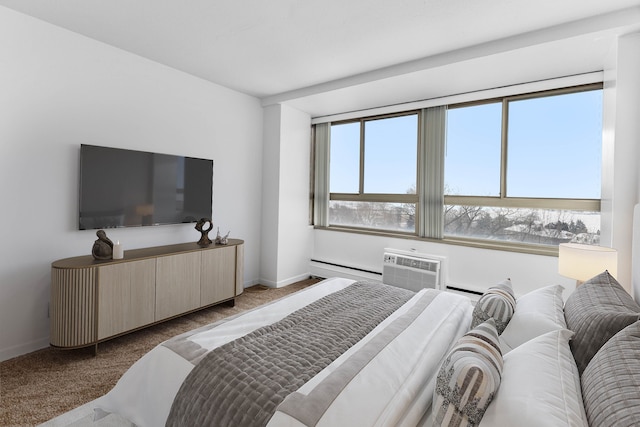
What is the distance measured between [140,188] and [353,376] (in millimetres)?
2870

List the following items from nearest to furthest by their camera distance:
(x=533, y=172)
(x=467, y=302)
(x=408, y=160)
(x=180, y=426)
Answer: (x=180, y=426) < (x=467, y=302) < (x=533, y=172) < (x=408, y=160)

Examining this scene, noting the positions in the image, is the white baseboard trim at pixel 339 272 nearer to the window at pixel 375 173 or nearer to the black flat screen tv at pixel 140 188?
the window at pixel 375 173

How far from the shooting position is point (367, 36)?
8.86 feet

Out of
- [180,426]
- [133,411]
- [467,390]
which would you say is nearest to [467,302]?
[467,390]

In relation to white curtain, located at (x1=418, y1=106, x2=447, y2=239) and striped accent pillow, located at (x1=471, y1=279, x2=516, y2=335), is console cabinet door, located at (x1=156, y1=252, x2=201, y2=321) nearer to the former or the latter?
striped accent pillow, located at (x1=471, y1=279, x2=516, y2=335)

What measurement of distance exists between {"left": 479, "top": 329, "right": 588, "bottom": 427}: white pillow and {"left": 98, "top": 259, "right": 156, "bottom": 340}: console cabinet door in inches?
106

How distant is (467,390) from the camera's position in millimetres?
914

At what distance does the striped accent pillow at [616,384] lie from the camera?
75cm

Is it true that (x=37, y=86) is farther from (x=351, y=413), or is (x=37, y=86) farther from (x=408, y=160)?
(x=408, y=160)

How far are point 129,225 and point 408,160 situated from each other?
3.41 metres

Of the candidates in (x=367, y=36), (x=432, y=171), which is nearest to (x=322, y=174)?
(x=432, y=171)

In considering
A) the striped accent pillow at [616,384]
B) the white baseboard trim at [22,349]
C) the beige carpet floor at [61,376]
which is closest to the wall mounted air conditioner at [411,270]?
the beige carpet floor at [61,376]

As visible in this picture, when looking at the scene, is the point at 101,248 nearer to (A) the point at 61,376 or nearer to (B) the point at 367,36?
(A) the point at 61,376

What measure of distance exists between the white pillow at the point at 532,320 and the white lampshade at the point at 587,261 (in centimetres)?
72
